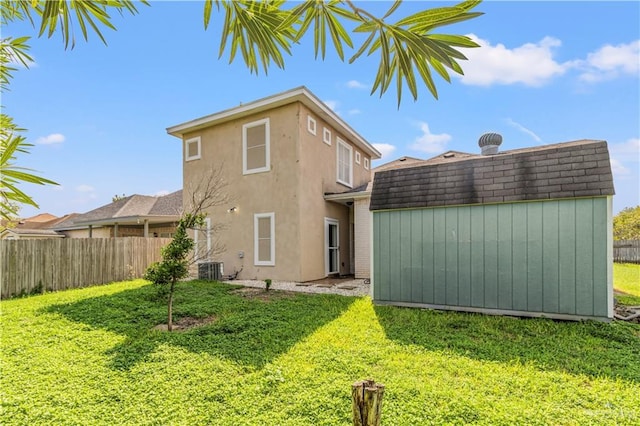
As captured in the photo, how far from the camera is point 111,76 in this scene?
19.7ft

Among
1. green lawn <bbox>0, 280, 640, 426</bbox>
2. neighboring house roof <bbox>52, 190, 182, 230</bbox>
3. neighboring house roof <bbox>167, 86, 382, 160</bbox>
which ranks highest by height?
neighboring house roof <bbox>167, 86, 382, 160</bbox>

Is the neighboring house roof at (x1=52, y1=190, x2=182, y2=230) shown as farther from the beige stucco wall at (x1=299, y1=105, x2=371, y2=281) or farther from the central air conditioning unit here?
the beige stucco wall at (x1=299, y1=105, x2=371, y2=281)

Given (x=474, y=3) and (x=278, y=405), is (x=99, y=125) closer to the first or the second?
(x=278, y=405)

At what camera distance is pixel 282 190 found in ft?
33.2

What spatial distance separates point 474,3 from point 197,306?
22.3 ft

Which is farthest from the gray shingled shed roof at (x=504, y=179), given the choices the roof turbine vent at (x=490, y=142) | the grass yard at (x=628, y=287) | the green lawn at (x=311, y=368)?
the grass yard at (x=628, y=287)

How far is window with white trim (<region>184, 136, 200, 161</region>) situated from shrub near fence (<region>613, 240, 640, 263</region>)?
2204cm

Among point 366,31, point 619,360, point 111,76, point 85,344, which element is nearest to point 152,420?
point 85,344

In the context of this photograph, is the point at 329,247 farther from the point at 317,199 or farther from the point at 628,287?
the point at 628,287

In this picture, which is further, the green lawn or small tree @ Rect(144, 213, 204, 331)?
small tree @ Rect(144, 213, 204, 331)

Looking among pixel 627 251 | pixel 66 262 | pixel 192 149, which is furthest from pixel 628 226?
pixel 66 262

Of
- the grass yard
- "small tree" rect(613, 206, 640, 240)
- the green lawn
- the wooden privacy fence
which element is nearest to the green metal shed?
the green lawn

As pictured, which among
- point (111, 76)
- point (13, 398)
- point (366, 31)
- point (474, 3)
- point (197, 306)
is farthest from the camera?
point (197, 306)

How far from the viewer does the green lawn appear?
2.84m
